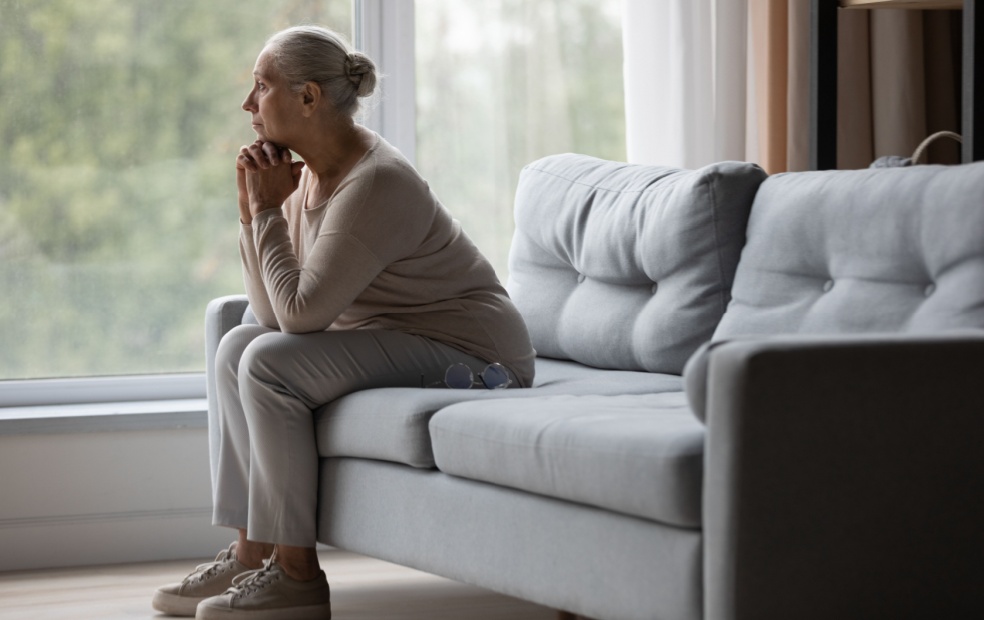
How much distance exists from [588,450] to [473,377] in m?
0.74

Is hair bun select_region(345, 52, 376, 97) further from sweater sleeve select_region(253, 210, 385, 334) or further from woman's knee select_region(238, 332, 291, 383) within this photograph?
woman's knee select_region(238, 332, 291, 383)

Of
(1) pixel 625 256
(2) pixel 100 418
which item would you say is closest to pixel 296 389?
(1) pixel 625 256

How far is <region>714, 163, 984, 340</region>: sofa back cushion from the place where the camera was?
198cm

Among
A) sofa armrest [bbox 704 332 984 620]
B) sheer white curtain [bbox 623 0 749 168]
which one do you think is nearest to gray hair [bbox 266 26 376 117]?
sheer white curtain [bbox 623 0 749 168]

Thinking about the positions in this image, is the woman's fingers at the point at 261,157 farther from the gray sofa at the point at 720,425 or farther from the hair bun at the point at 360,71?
the gray sofa at the point at 720,425

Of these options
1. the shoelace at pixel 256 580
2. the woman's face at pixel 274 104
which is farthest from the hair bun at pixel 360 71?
the shoelace at pixel 256 580

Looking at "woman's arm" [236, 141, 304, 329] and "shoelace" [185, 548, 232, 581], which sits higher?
"woman's arm" [236, 141, 304, 329]

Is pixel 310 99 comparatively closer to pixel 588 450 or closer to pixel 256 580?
pixel 256 580

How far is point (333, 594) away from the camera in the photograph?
2783 mm

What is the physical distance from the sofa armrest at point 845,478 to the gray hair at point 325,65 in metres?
1.23

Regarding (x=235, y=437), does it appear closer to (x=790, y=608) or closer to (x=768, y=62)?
(x=790, y=608)

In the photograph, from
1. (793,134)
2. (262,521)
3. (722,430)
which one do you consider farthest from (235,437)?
(793,134)

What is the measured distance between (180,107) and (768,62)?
4.97 ft

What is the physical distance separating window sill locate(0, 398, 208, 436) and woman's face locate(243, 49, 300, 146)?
897 mm
